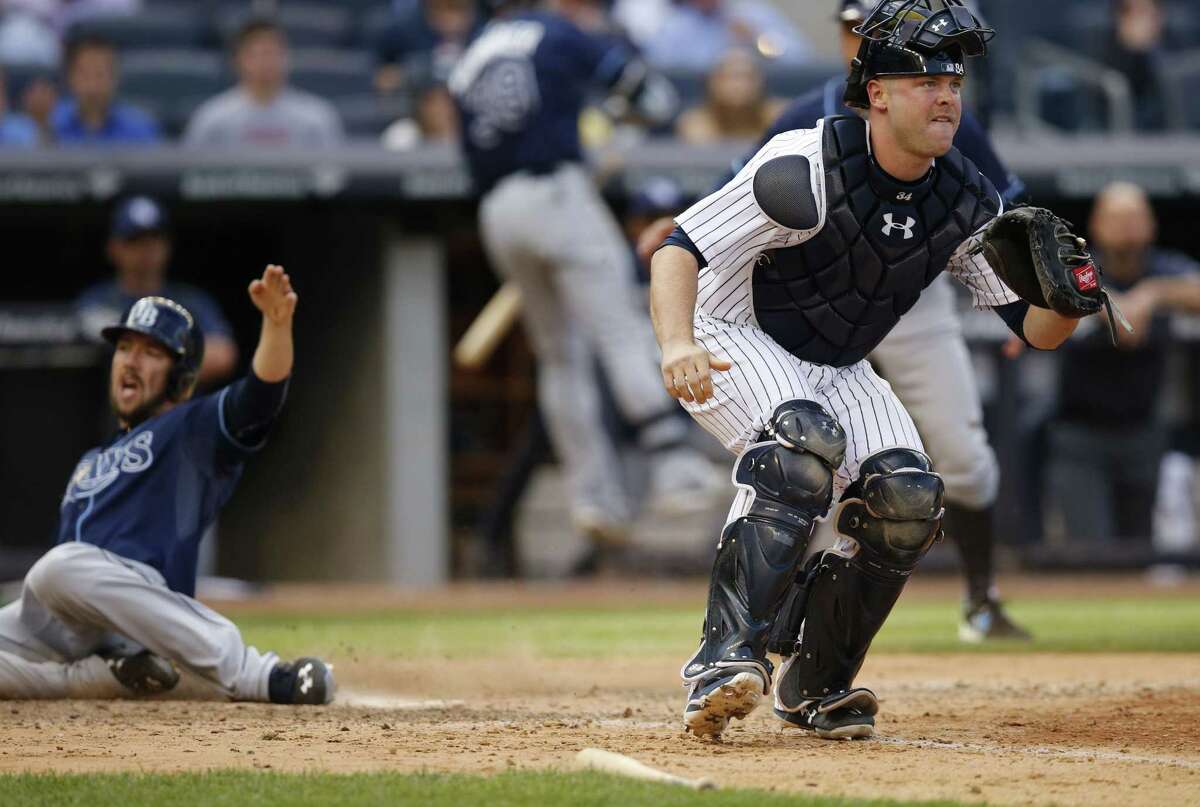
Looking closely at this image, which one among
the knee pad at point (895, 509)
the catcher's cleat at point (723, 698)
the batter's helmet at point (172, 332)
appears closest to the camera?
the catcher's cleat at point (723, 698)

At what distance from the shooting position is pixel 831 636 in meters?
3.58

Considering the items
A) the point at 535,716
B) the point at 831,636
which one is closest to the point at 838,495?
the point at 831,636

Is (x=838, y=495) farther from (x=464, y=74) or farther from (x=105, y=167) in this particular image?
(x=105, y=167)

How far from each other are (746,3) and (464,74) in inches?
197

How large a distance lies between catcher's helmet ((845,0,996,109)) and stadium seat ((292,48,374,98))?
24.2 ft

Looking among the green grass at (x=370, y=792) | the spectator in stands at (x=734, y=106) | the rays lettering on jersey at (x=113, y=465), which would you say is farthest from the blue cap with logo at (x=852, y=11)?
the spectator in stands at (x=734, y=106)

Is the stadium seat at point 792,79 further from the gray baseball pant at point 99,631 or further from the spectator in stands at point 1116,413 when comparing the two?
the gray baseball pant at point 99,631

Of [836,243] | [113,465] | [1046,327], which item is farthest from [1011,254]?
[113,465]

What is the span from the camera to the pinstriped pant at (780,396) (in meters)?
3.49

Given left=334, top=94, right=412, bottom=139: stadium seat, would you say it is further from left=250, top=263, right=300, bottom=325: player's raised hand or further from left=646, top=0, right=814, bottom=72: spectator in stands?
left=250, top=263, right=300, bottom=325: player's raised hand

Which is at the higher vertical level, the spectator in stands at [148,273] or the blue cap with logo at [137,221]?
the blue cap with logo at [137,221]

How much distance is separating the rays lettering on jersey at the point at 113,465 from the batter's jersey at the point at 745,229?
1.51 m

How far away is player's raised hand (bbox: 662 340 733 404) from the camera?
10.8 ft

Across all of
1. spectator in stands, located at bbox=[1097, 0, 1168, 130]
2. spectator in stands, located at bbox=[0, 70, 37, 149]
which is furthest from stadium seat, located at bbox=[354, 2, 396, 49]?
spectator in stands, located at bbox=[1097, 0, 1168, 130]
